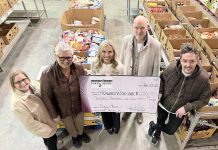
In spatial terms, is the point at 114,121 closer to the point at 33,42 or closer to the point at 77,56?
the point at 77,56

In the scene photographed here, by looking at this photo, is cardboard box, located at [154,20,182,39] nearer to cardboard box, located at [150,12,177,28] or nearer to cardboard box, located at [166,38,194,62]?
cardboard box, located at [150,12,177,28]

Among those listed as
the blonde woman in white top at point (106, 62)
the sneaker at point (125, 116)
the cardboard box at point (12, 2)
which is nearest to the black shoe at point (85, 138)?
the sneaker at point (125, 116)

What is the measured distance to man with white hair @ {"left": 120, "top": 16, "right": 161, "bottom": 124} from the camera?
8.05 feet

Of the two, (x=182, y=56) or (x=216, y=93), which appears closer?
(x=182, y=56)

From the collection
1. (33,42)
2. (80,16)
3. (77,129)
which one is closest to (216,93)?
(77,129)

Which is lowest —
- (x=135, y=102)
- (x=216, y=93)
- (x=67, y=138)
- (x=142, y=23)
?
(x=67, y=138)

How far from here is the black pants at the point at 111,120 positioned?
119 inches

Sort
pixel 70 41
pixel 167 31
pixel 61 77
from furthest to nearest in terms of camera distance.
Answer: pixel 70 41, pixel 167 31, pixel 61 77

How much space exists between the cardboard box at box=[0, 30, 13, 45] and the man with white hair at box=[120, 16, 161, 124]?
11.0ft

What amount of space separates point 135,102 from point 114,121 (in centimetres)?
70

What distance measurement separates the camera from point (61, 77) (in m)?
2.25

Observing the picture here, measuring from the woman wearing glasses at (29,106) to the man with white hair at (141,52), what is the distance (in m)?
1.21

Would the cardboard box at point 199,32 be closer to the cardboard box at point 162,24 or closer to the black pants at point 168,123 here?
the cardboard box at point 162,24

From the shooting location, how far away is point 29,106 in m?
2.22
